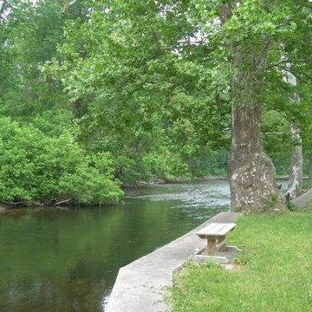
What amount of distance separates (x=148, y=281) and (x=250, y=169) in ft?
28.1

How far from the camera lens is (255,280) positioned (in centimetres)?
712

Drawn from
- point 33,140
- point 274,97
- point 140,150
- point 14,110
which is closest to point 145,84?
point 274,97

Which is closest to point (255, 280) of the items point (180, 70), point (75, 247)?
point (180, 70)

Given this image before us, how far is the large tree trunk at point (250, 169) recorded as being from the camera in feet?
50.7

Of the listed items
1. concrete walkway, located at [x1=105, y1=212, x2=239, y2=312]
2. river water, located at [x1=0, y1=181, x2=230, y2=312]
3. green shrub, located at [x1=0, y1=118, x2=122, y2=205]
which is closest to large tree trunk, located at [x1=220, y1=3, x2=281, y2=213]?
river water, located at [x1=0, y1=181, x2=230, y2=312]

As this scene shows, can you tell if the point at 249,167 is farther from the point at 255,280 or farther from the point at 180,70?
the point at 255,280

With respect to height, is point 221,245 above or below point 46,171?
below

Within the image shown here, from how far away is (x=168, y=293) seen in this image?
22.7 ft

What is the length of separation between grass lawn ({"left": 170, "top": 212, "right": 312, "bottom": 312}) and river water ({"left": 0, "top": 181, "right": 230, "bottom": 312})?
11.3 feet

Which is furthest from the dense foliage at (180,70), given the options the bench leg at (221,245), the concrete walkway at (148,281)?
the concrete walkway at (148,281)

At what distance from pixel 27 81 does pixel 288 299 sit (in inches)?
1639

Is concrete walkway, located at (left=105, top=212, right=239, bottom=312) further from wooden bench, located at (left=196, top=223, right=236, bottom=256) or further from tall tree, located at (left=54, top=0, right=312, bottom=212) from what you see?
tall tree, located at (left=54, top=0, right=312, bottom=212)

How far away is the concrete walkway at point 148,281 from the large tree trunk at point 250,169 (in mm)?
5217

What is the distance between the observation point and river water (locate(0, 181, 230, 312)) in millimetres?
11141
